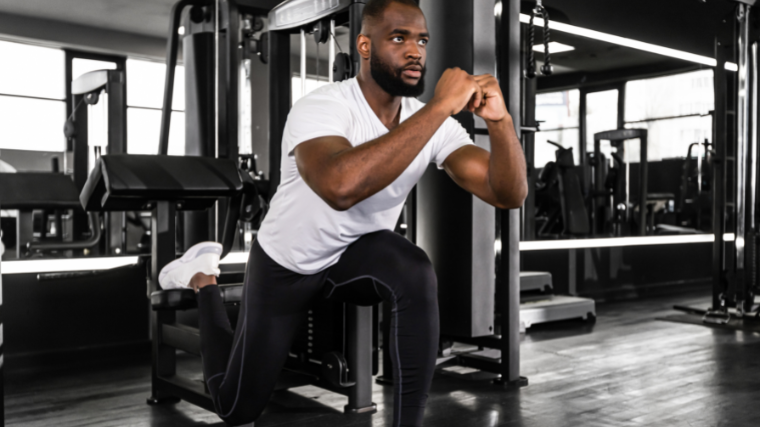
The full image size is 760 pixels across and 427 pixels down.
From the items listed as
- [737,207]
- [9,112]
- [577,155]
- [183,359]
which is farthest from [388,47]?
[9,112]

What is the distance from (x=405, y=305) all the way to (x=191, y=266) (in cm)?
87

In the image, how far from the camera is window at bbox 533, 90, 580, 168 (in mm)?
7566

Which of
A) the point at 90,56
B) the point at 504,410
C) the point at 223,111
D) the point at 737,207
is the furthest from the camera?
the point at 90,56

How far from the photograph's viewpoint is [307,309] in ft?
5.39

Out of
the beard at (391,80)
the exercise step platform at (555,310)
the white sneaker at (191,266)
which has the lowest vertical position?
the exercise step platform at (555,310)

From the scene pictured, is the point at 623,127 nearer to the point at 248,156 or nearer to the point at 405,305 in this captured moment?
the point at 248,156

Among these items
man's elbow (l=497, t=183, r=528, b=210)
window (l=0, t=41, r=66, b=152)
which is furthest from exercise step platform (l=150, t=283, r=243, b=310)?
window (l=0, t=41, r=66, b=152)

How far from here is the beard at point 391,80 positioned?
1492 mm

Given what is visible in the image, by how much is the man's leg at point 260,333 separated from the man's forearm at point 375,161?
1.24 feet

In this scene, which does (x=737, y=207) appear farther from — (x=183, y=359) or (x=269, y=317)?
(x=269, y=317)

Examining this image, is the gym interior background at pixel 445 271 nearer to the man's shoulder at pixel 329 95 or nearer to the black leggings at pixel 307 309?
the black leggings at pixel 307 309

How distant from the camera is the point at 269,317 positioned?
5.22ft

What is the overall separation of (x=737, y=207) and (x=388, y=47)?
3797mm

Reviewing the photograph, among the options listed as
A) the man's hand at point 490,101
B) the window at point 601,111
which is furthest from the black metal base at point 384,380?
the window at point 601,111
